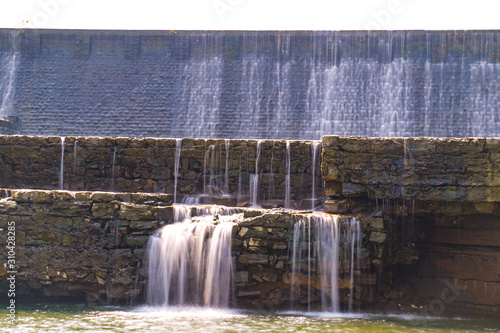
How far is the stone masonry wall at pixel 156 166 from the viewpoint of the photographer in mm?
13289

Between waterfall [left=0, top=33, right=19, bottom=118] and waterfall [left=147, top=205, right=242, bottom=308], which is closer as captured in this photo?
waterfall [left=147, top=205, right=242, bottom=308]

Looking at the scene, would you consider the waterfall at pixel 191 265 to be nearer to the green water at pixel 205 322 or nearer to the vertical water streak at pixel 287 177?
the green water at pixel 205 322

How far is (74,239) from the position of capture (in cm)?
1125

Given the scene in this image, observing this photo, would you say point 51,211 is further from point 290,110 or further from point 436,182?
point 290,110

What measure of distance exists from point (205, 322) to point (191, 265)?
1.58m

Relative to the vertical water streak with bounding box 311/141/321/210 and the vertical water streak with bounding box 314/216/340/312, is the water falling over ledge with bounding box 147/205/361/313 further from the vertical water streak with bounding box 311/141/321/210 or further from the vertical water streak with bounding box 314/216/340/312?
the vertical water streak with bounding box 311/141/321/210

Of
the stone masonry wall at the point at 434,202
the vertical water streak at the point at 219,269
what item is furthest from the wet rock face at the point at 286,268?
the stone masonry wall at the point at 434,202

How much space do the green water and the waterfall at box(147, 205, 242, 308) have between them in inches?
12.4

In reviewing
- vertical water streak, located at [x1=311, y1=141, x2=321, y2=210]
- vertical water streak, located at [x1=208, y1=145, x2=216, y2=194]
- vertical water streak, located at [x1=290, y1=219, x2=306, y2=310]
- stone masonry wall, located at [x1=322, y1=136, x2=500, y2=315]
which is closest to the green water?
vertical water streak, located at [x1=290, y1=219, x2=306, y2=310]

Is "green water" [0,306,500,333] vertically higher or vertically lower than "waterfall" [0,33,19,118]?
lower

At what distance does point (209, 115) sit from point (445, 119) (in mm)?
9244

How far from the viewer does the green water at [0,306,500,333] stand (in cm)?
938

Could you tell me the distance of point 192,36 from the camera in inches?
1000

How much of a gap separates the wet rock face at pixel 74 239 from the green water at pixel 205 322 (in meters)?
0.55
